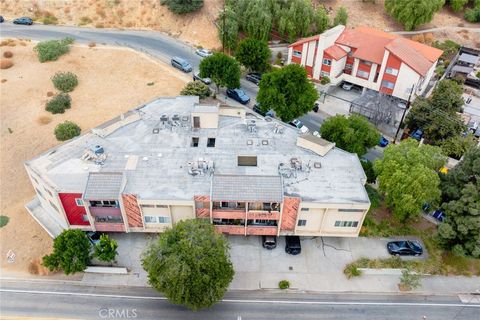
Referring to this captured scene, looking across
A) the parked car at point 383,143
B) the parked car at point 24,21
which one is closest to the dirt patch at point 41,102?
the parked car at point 24,21

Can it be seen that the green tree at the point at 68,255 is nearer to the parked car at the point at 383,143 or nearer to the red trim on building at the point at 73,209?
the red trim on building at the point at 73,209

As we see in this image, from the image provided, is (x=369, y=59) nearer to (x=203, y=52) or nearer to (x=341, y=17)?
(x=341, y=17)

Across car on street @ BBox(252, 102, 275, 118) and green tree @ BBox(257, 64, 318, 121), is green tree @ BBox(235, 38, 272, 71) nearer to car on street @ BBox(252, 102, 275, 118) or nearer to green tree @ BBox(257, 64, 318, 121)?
car on street @ BBox(252, 102, 275, 118)

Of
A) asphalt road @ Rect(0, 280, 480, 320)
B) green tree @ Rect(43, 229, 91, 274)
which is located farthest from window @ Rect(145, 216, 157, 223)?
asphalt road @ Rect(0, 280, 480, 320)

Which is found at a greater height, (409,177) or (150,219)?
(409,177)

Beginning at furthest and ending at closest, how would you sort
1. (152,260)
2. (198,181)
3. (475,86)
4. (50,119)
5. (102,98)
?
(475,86) < (102,98) < (50,119) < (198,181) < (152,260)

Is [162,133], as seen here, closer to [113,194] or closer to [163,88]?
[113,194]

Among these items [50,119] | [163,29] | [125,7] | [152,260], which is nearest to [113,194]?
[152,260]

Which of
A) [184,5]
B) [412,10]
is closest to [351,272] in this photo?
[412,10]
